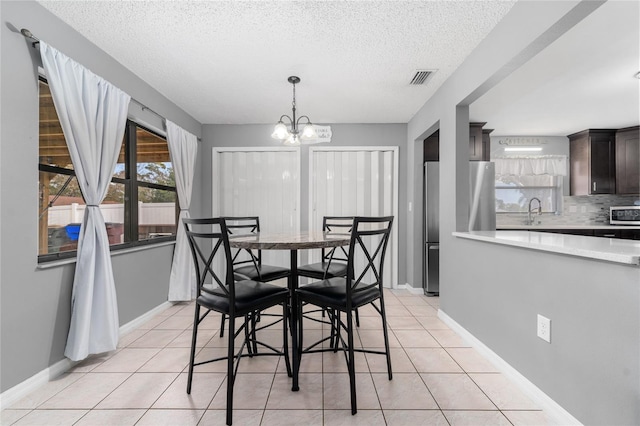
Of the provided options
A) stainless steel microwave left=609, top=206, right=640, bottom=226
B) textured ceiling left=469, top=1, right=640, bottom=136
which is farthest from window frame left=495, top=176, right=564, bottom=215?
textured ceiling left=469, top=1, right=640, bottom=136

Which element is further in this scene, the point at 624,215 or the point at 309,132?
the point at 624,215

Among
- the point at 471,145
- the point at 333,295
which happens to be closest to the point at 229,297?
the point at 333,295

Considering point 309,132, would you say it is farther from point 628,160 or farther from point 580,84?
point 628,160

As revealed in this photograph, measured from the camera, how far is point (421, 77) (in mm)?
2686

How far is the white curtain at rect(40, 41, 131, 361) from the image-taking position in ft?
5.99

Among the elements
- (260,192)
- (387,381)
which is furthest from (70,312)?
(260,192)

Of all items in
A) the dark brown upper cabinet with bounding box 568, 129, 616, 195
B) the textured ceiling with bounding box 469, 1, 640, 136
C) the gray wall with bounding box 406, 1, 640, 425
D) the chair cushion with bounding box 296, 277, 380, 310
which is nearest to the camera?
the gray wall with bounding box 406, 1, 640, 425

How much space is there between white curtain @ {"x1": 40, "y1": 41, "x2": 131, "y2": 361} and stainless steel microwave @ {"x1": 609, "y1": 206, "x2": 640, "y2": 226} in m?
6.64

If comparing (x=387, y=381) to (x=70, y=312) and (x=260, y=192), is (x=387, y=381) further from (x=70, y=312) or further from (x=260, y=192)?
(x=260, y=192)

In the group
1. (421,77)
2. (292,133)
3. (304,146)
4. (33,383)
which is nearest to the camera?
(33,383)

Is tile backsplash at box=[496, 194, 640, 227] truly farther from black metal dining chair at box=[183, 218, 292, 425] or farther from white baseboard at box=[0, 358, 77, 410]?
white baseboard at box=[0, 358, 77, 410]

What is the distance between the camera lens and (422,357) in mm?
2074

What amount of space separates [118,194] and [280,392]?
7.42 ft

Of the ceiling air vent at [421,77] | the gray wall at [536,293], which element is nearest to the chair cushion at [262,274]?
the gray wall at [536,293]
